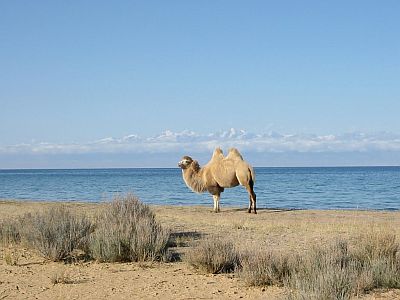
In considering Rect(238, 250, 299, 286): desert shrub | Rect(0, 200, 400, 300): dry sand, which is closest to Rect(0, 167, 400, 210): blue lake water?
Rect(0, 200, 400, 300): dry sand

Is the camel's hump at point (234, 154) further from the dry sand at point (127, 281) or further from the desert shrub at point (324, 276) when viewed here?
the desert shrub at point (324, 276)

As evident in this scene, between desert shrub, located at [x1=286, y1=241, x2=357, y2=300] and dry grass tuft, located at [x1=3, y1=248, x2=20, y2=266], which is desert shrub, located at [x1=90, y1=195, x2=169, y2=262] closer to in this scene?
dry grass tuft, located at [x1=3, y1=248, x2=20, y2=266]

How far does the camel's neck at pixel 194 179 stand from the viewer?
2366 centimetres

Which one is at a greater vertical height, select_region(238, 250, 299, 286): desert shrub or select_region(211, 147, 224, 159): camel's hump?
select_region(211, 147, 224, 159): camel's hump

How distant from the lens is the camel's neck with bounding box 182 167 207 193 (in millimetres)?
23656

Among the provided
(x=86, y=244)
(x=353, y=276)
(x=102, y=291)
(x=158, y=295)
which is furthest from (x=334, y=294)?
(x=86, y=244)

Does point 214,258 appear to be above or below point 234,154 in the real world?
below

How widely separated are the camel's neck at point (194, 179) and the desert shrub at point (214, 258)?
12817 mm

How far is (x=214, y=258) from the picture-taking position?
10.4 meters

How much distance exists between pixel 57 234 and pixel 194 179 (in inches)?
476

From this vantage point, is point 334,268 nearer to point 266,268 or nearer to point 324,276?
point 324,276

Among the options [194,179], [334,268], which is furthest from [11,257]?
[194,179]

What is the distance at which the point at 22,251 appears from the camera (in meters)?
12.7

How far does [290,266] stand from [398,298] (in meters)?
1.67
